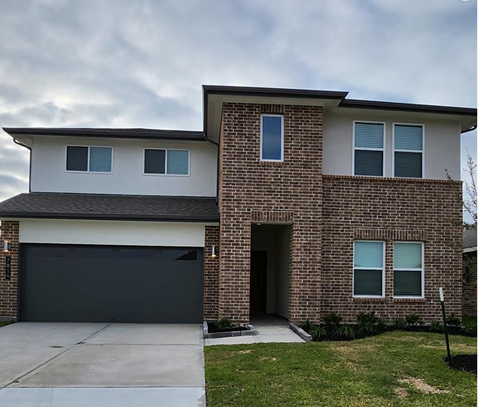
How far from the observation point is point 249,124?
12.6 metres

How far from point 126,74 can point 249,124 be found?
21.2 ft

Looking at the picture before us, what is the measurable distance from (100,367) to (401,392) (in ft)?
16.3

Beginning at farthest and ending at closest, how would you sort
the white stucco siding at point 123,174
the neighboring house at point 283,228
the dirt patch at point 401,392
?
1. the white stucco siding at point 123,174
2. the neighboring house at point 283,228
3. the dirt patch at point 401,392

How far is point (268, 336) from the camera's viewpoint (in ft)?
36.9

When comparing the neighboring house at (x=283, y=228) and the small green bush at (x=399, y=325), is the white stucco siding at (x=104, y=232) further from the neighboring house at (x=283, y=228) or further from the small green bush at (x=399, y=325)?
the small green bush at (x=399, y=325)

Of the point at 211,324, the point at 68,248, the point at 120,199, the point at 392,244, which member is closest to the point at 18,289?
the point at 68,248

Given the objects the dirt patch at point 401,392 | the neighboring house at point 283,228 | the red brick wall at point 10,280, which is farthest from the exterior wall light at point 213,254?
the dirt patch at point 401,392

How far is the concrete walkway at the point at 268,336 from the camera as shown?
34.7ft

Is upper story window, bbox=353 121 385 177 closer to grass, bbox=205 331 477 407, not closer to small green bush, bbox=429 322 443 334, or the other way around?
small green bush, bbox=429 322 443 334

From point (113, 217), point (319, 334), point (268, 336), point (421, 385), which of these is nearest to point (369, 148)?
point (319, 334)

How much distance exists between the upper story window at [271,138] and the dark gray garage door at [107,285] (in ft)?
12.3

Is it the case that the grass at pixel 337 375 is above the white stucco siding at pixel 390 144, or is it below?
below

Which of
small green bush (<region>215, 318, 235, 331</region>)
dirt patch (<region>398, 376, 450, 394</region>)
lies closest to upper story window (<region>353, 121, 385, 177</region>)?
small green bush (<region>215, 318, 235, 331</region>)

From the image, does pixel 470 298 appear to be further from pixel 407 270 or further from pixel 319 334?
pixel 319 334
